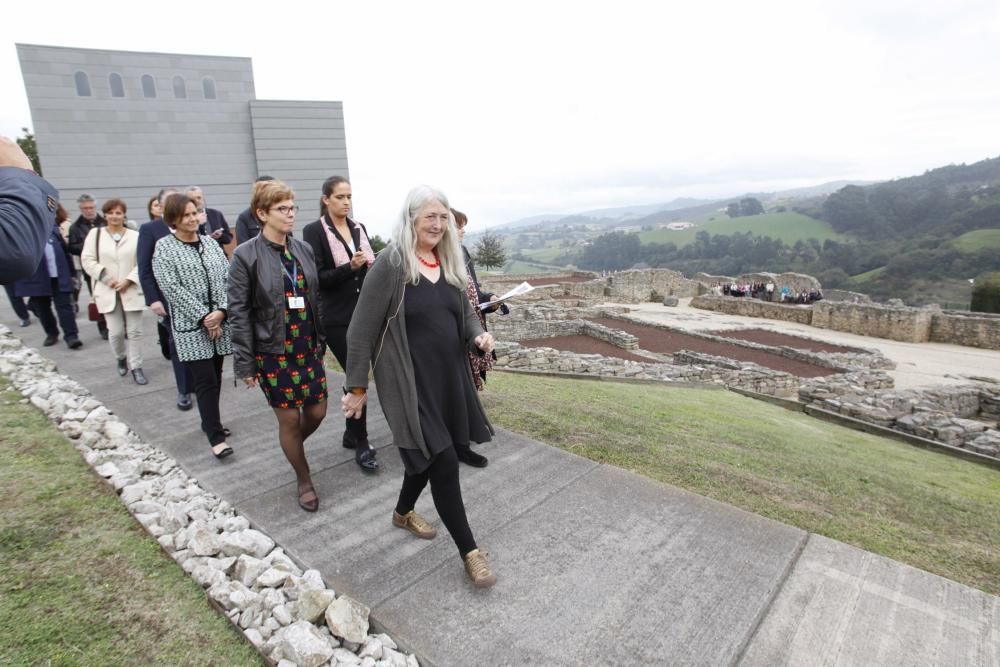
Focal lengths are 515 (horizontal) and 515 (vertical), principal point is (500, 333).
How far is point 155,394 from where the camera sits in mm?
5516

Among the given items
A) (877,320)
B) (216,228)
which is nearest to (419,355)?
(216,228)

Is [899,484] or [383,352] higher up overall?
[383,352]

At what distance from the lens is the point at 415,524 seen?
301 centimetres

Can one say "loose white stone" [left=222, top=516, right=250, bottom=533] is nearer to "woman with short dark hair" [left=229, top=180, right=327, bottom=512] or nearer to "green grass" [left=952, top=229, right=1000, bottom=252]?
"woman with short dark hair" [left=229, top=180, right=327, bottom=512]

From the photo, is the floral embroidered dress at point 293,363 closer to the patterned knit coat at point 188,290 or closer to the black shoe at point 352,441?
the black shoe at point 352,441

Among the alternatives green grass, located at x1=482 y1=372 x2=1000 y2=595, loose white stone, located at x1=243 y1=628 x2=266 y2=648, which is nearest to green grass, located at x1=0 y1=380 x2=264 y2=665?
loose white stone, located at x1=243 y1=628 x2=266 y2=648

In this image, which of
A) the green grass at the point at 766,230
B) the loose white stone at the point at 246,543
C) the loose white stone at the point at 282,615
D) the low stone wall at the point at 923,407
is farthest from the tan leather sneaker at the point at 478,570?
the green grass at the point at 766,230

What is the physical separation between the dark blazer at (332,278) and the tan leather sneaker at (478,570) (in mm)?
1938

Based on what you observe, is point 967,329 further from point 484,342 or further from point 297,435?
point 297,435

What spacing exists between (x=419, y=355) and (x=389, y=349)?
6.1 inches

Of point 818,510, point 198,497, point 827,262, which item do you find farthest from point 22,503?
point 827,262

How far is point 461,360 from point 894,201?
114 metres

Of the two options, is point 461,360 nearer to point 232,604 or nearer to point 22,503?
point 232,604

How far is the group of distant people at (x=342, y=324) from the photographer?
2557 mm
